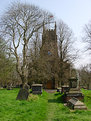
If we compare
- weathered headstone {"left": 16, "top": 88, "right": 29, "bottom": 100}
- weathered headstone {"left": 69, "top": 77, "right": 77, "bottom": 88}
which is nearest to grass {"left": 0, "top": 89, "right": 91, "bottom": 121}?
weathered headstone {"left": 16, "top": 88, "right": 29, "bottom": 100}

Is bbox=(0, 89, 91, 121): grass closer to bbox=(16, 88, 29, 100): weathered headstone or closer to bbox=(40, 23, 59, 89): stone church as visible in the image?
bbox=(16, 88, 29, 100): weathered headstone

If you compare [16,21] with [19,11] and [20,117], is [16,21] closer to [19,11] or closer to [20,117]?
[19,11]

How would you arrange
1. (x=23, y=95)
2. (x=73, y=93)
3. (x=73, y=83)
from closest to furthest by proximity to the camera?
1. (x=23, y=95)
2. (x=73, y=93)
3. (x=73, y=83)

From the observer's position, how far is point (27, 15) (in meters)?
21.0

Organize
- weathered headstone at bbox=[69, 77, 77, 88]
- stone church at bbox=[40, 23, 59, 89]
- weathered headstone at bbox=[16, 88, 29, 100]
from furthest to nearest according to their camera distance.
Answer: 1. stone church at bbox=[40, 23, 59, 89]
2. weathered headstone at bbox=[69, 77, 77, 88]
3. weathered headstone at bbox=[16, 88, 29, 100]

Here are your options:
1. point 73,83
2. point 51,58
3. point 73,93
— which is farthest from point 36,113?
point 51,58

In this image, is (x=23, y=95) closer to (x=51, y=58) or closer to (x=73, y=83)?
(x=73, y=83)

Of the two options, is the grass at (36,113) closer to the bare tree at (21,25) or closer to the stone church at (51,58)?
the bare tree at (21,25)

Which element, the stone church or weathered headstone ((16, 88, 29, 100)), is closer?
weathered headstone ((16, 88, 29, 100))

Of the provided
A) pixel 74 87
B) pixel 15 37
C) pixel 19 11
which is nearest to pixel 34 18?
pixel 19 11

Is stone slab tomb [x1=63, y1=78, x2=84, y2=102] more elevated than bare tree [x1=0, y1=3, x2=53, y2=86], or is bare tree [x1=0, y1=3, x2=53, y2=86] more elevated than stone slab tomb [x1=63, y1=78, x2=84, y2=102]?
bare tree [x1=0, y1=3, x2=53, y2=86]

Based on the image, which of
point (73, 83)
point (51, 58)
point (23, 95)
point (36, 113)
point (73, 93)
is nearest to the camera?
point (36, 113)

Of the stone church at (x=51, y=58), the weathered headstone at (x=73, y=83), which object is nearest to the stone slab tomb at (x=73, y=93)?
the weathered headstone at (x=73, y=83)

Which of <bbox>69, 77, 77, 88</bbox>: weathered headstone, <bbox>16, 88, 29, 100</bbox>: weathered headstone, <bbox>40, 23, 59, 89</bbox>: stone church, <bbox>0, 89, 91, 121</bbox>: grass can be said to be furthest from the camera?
<bbox>40, 23, 59, 89</bbox>: stone church
